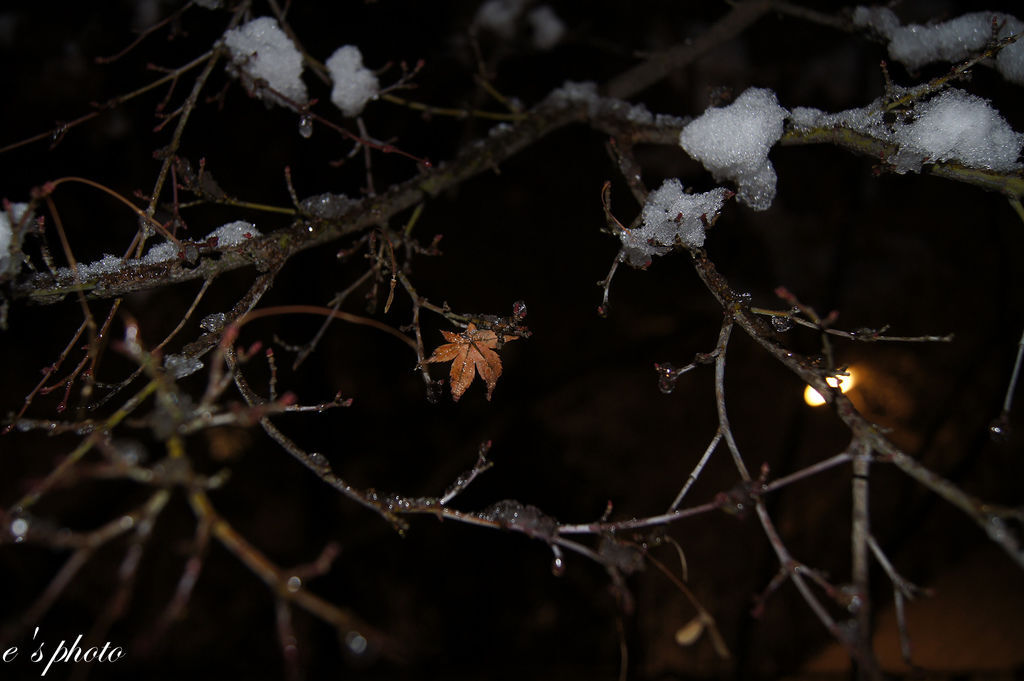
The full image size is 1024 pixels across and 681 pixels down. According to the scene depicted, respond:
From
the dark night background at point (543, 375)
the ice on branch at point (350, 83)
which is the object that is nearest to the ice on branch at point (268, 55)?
the ice on branch at point (350, 83)

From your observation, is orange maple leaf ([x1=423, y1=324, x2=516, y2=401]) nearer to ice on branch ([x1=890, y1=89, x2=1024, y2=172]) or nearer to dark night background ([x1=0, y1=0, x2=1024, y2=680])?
ice on branch ([x1=890, y1=89, x2=1024, y2=172])

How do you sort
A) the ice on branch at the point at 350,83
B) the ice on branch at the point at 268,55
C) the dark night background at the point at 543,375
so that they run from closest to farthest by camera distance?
the ice on branch at the point at 268,55
the ice on branch at the point at 350,83
the dark night background at the point at 543,375

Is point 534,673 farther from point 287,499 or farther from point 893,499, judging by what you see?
point 893,499

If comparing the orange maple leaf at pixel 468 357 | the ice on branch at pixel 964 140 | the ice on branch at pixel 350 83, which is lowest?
the orange maple leaf at pixel 468 357

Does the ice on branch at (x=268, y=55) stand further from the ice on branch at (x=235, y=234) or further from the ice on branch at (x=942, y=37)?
the ice on branch at (x=942, y=37)

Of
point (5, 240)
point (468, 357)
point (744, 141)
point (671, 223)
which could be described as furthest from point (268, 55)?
point (744, 141)

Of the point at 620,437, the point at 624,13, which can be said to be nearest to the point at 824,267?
the point at 620,437
